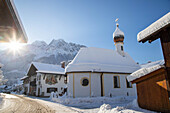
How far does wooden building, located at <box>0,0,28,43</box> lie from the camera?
2.01 m

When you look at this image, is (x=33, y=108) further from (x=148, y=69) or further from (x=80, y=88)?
(x=148, y=69)

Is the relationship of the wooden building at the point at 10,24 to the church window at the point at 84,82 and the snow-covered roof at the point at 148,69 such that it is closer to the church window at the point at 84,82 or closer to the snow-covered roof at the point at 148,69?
the snow-covered roof at the point at 148,69

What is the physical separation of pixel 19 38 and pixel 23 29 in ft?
A: 1.00

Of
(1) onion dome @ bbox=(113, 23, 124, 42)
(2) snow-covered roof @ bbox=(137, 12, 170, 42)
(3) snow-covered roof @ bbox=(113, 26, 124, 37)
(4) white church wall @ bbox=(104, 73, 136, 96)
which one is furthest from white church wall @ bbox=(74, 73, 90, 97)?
(3) snow-covered roof @ bbox=(113, 26, 124, 37)

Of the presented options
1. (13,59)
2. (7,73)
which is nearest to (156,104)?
(7,73)

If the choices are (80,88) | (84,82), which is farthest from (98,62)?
(80,88)

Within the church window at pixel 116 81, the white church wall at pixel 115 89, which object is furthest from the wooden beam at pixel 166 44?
the church window at pixel 116 81

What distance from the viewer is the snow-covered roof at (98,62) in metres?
15.7

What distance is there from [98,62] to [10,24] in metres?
15.2

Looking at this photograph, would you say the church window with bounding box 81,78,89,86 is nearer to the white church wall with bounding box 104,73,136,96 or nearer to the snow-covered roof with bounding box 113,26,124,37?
the white church wall with bounding box 104,73,136,96

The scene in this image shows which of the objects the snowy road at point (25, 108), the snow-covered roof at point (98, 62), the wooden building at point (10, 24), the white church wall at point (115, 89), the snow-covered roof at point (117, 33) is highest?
the snow-covered roof at point (117, 33)

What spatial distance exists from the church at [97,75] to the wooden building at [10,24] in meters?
12.8

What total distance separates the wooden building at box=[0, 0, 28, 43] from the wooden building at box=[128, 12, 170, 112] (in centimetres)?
583

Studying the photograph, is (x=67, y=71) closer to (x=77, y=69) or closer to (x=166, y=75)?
(x=77, y=69)
